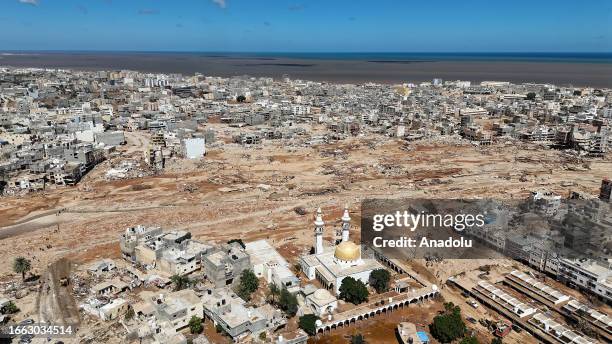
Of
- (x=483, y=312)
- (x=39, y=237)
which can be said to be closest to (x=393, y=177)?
(x=483, y=312)

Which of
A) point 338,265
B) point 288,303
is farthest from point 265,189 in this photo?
point 288,303

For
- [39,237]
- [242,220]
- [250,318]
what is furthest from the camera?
[242,220]

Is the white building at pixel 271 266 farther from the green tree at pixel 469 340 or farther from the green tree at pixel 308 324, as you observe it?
the green tree at pixel 469 340

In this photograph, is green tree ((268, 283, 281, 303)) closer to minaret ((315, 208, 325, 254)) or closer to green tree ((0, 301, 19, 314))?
minaret ((315, 208, 325, 254))

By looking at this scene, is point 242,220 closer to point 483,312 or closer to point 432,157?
point 483,312

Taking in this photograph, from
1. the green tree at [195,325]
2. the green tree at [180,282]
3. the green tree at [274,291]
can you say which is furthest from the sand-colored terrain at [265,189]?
the green tree at [195,325]
